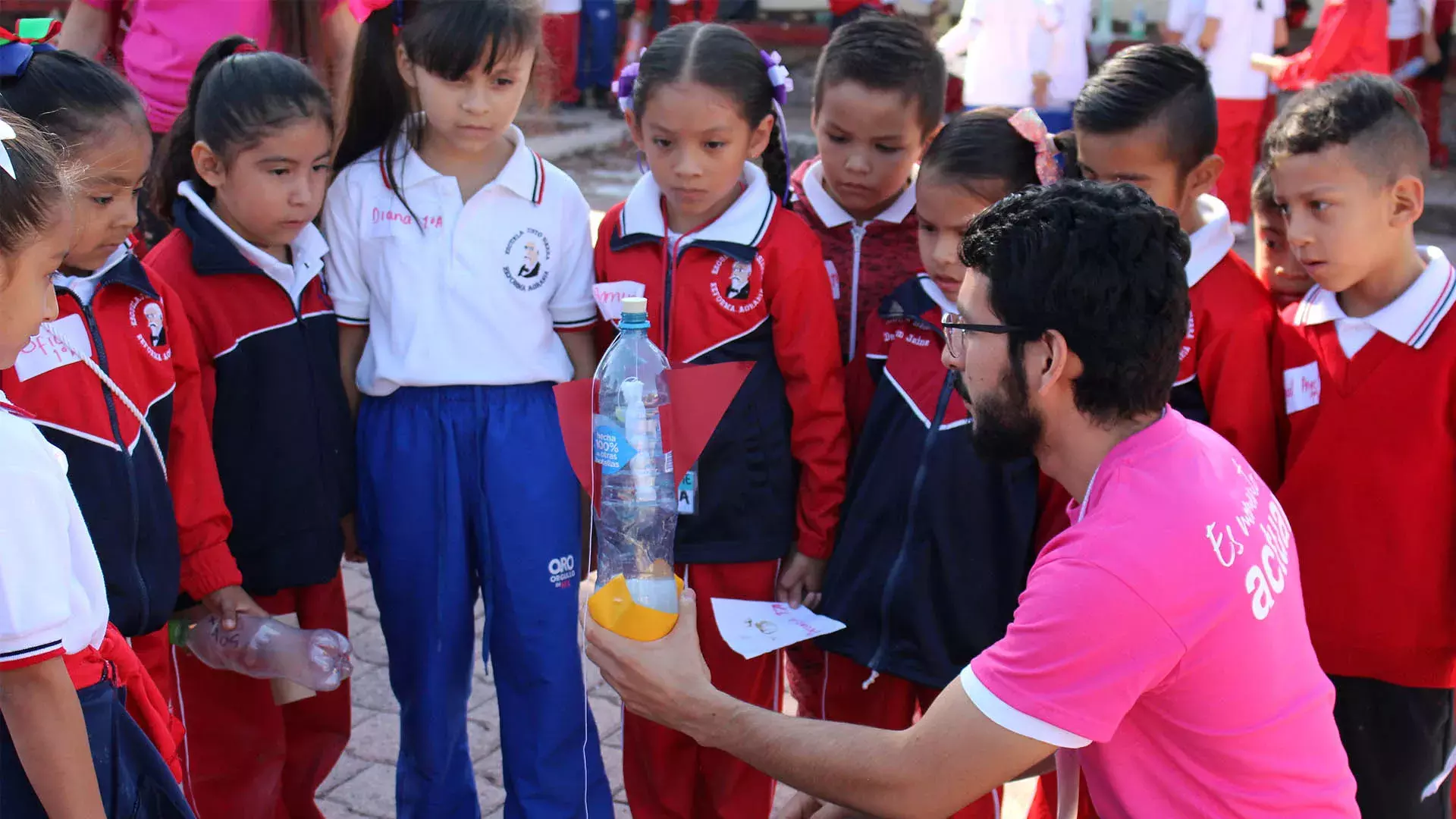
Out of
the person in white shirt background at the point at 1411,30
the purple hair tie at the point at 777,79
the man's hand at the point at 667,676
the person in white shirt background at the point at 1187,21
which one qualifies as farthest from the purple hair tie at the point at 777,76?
the person in white shirt background at the point at 1411,30

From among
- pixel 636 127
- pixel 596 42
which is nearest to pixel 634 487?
pixel 636 127

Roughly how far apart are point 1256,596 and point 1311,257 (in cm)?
109

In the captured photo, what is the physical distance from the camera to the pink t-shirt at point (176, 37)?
153 inches

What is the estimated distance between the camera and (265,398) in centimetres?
291

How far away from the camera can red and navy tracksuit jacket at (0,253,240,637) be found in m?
2.43

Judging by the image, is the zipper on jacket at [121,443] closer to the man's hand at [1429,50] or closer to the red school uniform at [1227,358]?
the red school uniform at [1227,358]

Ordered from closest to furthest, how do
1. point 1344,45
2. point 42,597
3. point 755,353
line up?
1. point 42,597
2. point 755,353
3. point 1344,45

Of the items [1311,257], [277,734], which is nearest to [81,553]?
[277,734]

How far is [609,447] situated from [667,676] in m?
0.44

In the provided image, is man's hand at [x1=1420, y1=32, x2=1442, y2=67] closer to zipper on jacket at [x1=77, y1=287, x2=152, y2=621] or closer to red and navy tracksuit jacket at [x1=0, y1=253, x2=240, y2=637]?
red and navy tracksuit jacket at [x1=0, y1=253, x2=240, y2=637]

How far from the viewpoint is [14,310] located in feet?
6.02

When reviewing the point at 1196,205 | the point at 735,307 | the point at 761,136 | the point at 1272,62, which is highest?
the point at 1272,62

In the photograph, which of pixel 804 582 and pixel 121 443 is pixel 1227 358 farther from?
pixel 121 443

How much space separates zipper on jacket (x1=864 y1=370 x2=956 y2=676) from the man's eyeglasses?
1.55 ft
